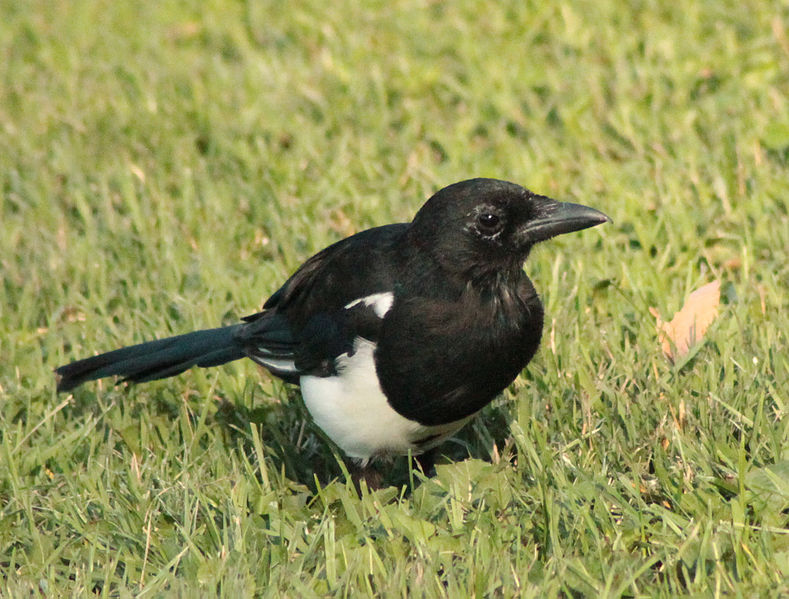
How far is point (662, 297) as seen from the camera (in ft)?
13.7

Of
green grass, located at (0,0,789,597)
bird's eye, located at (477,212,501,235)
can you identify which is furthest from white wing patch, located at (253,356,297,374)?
bird's eye, located at (477,212,501,235)

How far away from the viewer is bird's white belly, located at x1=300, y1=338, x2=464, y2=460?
3.35 m

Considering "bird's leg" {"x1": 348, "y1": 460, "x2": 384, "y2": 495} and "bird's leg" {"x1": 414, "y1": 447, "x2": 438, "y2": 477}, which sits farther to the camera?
"bird's leg" {"x1": 414, "y1": 447, "x2": 438, "y2": 477}

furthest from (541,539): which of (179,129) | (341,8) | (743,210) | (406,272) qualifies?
(341,8)

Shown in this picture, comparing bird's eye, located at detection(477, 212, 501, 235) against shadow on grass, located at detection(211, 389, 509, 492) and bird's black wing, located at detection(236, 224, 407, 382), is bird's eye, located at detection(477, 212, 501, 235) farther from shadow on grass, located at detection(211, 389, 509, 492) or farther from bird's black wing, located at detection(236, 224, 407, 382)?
shadow on grass, located at detection(211, 389, 509, 492)

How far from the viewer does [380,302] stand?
3.39 meters

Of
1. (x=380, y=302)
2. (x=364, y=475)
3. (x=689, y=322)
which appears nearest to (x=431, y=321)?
(x=380, y=302)

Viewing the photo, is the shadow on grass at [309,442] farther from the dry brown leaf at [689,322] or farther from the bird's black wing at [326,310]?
the dry brown leaf at [689,322]

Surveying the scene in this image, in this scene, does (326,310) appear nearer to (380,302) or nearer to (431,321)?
(380,302)

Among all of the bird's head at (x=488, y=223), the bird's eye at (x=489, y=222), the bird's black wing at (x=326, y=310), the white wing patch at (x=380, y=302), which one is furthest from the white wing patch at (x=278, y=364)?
the bird's eye at (x=489, y=222)

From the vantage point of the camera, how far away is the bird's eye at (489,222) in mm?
3281

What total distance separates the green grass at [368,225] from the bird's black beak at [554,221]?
576mm

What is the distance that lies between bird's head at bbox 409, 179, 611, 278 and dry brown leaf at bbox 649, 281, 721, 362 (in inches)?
28.5

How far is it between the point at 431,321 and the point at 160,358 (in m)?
1.15
